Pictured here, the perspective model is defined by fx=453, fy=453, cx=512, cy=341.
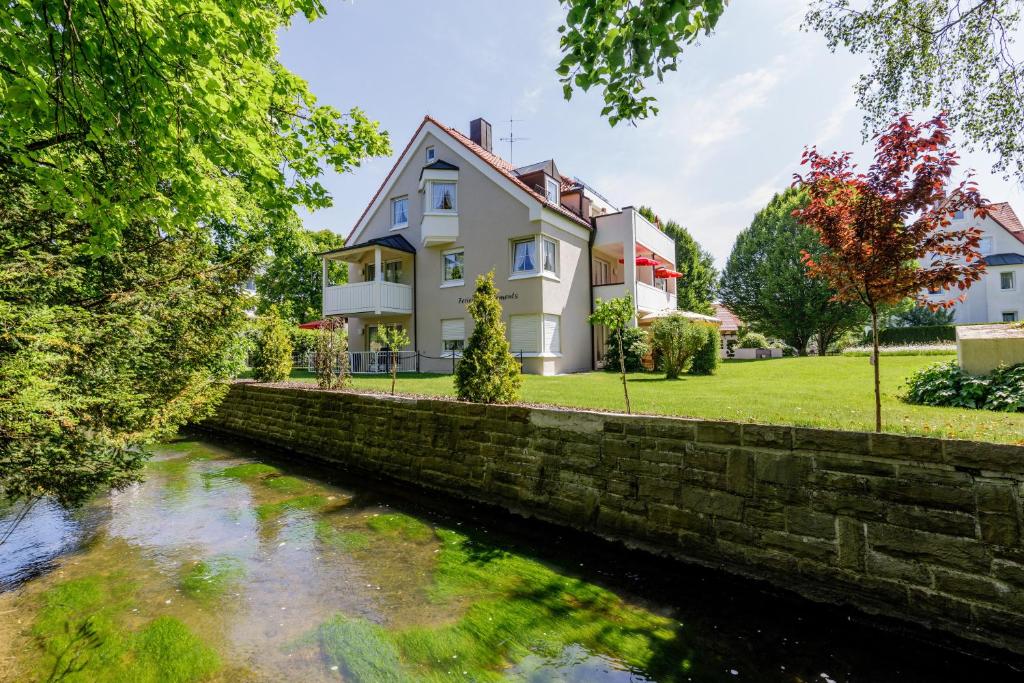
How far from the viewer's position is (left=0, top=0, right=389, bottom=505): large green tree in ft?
12.4

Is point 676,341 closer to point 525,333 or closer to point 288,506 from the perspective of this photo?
point 525,333

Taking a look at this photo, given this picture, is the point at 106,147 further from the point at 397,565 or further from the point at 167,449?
the point at 167,449

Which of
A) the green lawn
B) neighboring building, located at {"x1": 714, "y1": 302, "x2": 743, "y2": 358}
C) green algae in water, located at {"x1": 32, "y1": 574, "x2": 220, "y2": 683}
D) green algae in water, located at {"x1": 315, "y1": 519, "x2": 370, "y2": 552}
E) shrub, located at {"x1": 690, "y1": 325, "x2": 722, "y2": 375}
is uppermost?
neighboring building, located at {"x1": 714, "y1": 302, "x2": 743, "y2": 358}

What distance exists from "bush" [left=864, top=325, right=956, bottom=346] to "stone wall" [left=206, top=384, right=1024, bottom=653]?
1252 inches

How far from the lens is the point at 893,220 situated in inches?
215

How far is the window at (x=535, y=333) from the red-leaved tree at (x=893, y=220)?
479 inches

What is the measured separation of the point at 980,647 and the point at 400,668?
411 cm

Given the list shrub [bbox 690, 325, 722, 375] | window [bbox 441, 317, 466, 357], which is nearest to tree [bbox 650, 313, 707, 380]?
shrub [bbox 690, 325, 722, 375]

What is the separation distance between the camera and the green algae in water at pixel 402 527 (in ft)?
18.1

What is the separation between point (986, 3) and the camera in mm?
6152

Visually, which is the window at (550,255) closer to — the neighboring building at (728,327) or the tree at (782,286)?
the tree at (782,286)

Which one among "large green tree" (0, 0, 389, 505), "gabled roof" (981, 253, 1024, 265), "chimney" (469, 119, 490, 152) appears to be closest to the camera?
"large green tree" (0, 0, 389, 505)

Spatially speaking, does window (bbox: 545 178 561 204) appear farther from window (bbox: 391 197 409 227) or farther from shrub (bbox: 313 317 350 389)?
shrub (bbox: 313 317 350 389)

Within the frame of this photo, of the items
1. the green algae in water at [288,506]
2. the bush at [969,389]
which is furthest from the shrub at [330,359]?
the bush at [969,389]
